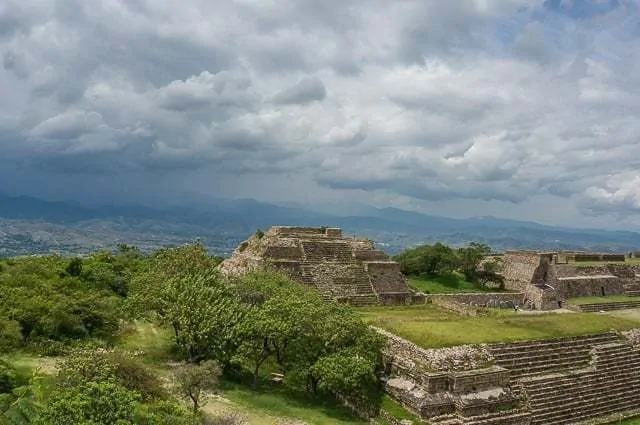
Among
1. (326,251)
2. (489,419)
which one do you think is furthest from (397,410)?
(326,251)

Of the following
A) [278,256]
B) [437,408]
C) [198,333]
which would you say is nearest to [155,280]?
[198,333]

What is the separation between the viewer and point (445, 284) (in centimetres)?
4044

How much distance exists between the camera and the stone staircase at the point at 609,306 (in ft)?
111

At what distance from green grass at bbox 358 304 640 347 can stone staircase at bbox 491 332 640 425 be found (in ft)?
1.87

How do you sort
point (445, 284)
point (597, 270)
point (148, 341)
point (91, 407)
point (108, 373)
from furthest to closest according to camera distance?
point (445, 284) → point (597, 270) → point (148, 341) → point (108, 373) → point (91, 407)

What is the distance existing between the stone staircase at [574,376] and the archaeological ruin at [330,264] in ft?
34.4

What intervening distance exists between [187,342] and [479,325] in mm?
11711

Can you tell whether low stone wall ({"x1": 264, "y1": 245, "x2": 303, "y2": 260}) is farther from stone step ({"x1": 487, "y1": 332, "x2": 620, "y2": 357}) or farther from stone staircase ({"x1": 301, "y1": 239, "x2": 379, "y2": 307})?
stone step ({"x1": 487, "y1": 332, "x2": 620, "y2": 357})

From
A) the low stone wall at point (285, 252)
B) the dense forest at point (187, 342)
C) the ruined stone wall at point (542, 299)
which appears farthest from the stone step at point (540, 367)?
the low stone wall at point (285, 252)

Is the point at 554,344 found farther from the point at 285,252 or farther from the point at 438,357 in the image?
the point at 285,252

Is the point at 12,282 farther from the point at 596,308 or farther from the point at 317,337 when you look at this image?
the point at 596,308

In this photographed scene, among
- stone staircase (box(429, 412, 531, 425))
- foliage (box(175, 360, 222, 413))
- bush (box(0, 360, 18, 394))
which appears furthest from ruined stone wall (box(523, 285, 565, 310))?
bush (box(0, 360, 18, 394))

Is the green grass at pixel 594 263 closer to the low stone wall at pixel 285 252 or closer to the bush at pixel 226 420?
the low stone wall at pixel 285 252

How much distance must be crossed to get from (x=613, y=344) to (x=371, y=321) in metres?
10.0
